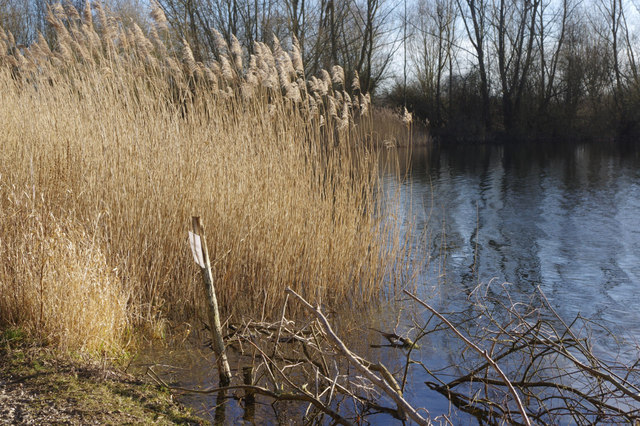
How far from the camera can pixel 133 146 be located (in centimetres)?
400

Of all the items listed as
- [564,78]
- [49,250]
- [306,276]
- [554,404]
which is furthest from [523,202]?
[564,78]

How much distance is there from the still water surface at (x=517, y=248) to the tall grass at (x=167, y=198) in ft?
1.59

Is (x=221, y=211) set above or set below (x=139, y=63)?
below

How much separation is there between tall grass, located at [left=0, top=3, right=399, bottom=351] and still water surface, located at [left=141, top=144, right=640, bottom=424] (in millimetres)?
484

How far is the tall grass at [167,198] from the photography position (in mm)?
3191

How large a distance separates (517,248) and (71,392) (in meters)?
5.41

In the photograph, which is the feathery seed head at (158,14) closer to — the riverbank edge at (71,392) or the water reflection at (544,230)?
the water reflection at (544,230)

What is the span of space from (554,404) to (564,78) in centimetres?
2580

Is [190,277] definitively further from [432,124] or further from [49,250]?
[432,124]

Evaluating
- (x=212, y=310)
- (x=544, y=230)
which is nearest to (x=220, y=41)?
(x=212, y=310)

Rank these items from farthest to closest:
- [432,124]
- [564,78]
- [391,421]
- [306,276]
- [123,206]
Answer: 1. [432,124]
2. [564,78]
3. [306,276]
4. [123,206]
5. [391,421]

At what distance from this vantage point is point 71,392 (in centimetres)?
252

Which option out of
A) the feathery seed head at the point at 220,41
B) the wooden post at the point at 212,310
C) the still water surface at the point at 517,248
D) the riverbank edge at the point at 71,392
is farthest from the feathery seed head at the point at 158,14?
the riverbank edge at the point at 71,392

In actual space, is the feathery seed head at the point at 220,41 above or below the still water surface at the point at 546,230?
above
